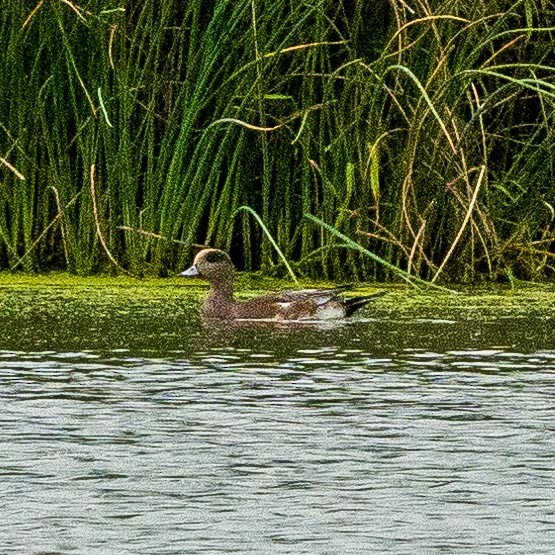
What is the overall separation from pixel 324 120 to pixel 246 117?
0.41m

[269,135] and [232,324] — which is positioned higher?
[269,135]

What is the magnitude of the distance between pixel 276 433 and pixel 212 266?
11.4ft

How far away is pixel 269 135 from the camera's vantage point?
926 centimetres

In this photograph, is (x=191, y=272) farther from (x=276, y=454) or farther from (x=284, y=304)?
(x=276, y=454)

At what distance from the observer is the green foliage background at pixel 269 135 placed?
8.79 meters

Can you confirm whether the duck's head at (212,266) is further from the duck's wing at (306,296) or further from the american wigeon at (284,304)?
the duck's wing at (306,296)

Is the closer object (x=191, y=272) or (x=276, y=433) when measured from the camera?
(x=276, y=433)

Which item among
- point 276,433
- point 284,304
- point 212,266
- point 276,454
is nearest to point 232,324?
point 284,304

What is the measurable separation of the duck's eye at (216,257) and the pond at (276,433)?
57cm

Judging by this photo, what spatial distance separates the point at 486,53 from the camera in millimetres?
9516

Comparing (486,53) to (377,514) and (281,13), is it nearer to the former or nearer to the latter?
(281,13)

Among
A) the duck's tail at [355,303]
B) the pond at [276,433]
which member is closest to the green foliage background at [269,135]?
the duck's tail at [355,303]

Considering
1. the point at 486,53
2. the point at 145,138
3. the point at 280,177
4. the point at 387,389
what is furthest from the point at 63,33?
the point at 387,389

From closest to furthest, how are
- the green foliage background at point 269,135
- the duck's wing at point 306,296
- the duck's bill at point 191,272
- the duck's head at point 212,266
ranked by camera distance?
the duck's wing at point 306,296, the duck's head at point 212,266, the duck's bill at point 191,272, the green foliage background at point 269,135
